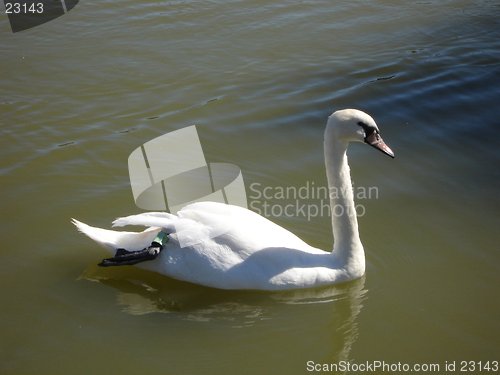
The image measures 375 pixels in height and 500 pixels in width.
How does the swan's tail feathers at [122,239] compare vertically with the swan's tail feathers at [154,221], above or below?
below

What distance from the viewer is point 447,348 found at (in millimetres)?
4160

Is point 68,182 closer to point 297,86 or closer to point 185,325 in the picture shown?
point 185,325

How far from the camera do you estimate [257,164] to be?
678cm

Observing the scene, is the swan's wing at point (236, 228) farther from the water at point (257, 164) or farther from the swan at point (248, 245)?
the water at point (257, 164)

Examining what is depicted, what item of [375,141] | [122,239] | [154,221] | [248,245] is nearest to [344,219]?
[375,141]

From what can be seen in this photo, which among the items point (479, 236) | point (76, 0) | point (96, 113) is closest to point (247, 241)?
point (479, 236)

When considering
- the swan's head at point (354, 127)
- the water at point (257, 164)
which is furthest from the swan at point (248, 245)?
the water at point (257, 164)

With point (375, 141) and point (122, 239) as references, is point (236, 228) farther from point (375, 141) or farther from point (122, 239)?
point (375, 141)

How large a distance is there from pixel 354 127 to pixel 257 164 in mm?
2483

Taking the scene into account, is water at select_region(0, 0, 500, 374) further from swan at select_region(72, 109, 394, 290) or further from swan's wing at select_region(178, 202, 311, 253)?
swan's wing at select_region(178, 202, 311, 253)

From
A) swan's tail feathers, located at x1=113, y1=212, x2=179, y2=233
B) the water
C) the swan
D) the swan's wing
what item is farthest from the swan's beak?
swan's tail feathers, located at x1=113, y1=212, x2=179, y2=233

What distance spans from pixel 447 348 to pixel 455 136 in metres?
3.99

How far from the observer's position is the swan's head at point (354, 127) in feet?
14.5

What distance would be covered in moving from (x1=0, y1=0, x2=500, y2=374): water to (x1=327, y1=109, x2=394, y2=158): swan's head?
4.52 ft
